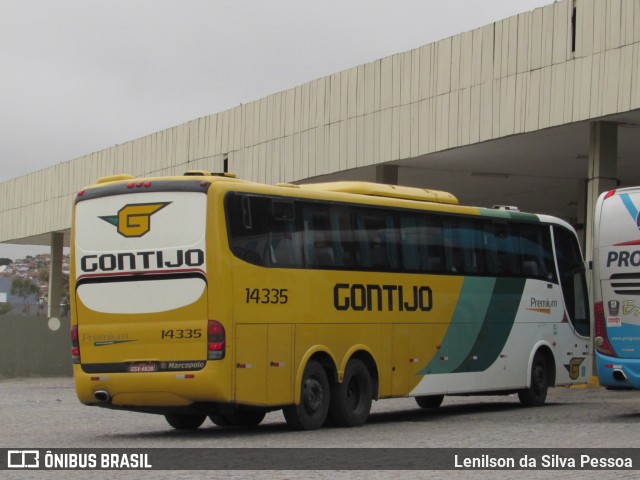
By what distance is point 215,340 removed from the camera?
15969 millimetres

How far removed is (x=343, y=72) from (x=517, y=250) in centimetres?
1237

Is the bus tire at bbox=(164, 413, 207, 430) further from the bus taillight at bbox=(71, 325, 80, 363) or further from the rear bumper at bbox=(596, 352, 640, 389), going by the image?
the rear bumper at bbox=(596, 352, 640, 389)

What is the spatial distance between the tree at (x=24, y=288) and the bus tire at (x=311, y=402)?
6623 inches

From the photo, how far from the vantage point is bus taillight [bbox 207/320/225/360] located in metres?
16.0

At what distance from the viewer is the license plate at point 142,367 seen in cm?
1627

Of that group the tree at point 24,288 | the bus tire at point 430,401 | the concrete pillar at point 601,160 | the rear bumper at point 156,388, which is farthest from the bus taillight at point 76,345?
the tree at point 24,288

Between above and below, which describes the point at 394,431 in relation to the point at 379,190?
below

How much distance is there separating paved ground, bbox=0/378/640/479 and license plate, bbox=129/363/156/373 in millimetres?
850

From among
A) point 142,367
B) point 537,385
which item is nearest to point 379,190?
point 142,367

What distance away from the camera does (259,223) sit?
16.7 meters

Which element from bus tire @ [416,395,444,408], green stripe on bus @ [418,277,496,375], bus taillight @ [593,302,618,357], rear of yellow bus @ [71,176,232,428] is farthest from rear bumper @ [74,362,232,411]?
→ bus tire @ [416,395,444,408]

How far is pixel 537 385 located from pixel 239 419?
600cm

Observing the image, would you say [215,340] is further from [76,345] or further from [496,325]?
[496,325]

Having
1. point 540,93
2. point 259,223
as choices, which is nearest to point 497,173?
point 540,93
